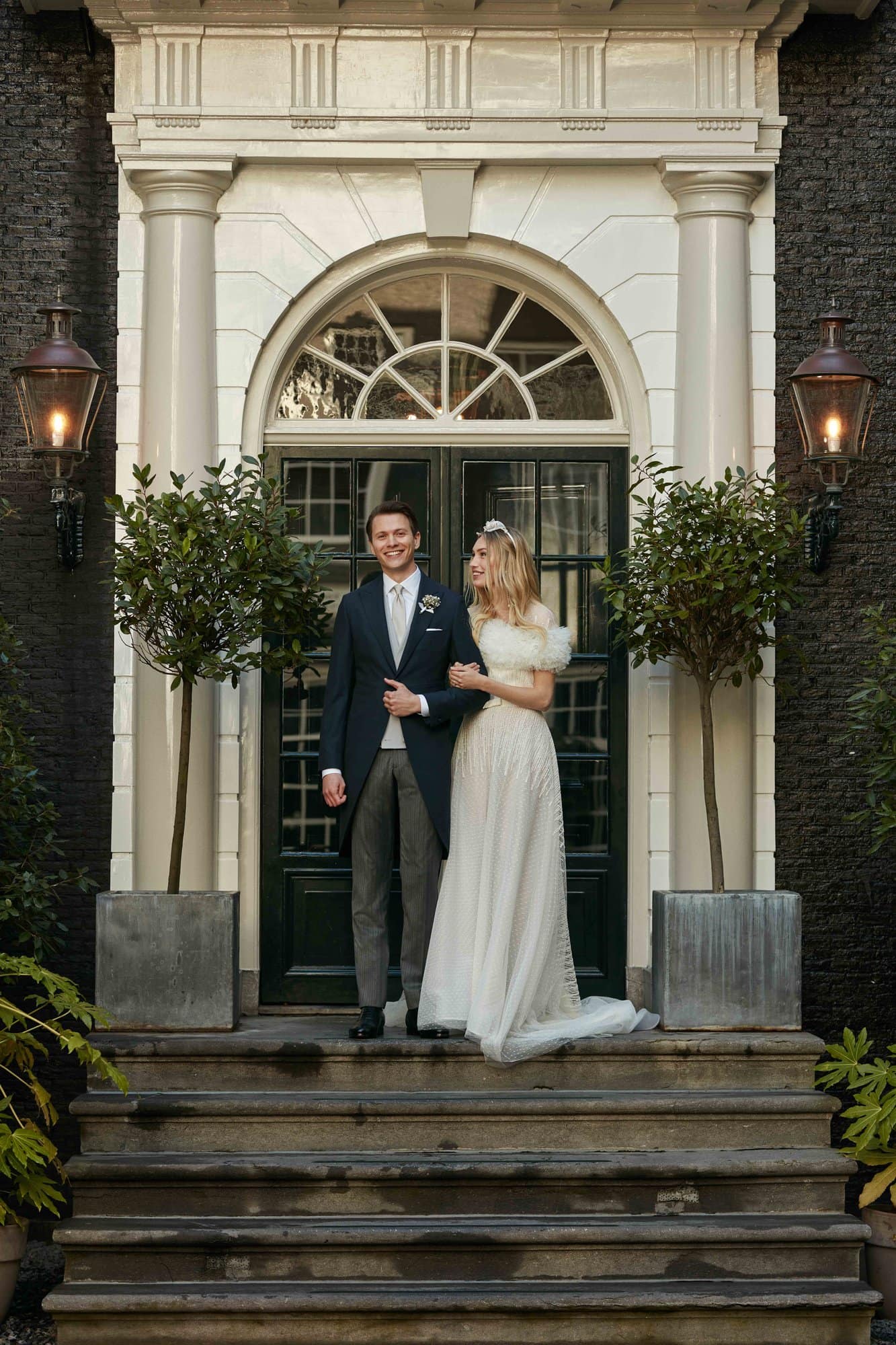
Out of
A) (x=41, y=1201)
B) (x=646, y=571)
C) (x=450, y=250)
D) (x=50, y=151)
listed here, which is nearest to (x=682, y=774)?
(x=646, y=571)

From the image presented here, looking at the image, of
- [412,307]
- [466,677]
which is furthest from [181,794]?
[412,307]

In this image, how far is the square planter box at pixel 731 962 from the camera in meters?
6.25

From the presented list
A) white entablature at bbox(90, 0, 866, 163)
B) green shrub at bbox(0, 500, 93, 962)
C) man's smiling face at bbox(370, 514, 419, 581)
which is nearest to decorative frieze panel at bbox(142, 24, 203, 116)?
white entablature at bbox(90, 0, 866, 163)

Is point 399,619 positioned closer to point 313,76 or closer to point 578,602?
point 578,602

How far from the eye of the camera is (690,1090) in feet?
19.8

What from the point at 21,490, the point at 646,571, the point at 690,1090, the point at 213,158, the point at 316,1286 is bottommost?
the point at 316,1286

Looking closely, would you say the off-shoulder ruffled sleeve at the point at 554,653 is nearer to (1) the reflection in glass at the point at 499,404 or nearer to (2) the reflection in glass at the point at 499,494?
(2) the reflection in glass at the point at 499,494

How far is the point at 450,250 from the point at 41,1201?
4.34m

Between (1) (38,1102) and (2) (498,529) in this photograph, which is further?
(2) (498,529)

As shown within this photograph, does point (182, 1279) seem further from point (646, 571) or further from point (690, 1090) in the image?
point (646, 571)

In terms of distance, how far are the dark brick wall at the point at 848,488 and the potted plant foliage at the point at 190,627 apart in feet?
7.78

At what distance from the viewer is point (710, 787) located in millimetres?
6480

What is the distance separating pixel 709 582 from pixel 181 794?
225 cm

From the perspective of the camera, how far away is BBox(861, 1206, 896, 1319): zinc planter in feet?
20.1
